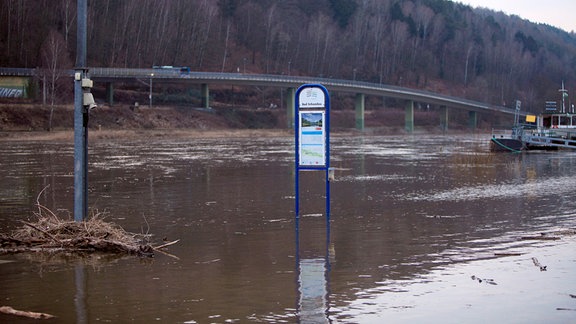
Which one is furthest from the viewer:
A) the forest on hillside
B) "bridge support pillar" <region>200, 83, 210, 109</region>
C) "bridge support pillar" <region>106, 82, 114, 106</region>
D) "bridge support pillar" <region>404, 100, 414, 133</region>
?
"bridge support pillar" <region>404, 100, 414, 133</region>

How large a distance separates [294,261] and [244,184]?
44.9 feet

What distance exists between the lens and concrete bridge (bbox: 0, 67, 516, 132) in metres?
99.7

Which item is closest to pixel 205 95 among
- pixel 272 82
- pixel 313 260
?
pixel 272 82

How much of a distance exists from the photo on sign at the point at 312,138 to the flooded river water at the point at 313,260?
1300 mm

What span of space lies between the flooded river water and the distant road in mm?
77049

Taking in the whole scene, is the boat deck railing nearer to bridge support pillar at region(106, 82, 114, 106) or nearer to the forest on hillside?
the forest on hillside

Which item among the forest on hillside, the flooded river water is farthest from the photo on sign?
the forest on hillside

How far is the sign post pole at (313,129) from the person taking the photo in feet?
51.6

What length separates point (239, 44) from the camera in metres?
150

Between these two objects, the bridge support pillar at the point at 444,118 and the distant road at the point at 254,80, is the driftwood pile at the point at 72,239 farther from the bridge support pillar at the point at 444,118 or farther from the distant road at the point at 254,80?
the bridge support pillar at the point at 444,118

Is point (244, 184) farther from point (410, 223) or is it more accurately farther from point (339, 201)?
point (410, 223)

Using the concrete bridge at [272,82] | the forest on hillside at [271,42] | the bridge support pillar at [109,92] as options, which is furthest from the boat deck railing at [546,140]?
the bridge support pillar at [109,92]

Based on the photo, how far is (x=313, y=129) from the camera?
52.1 ft

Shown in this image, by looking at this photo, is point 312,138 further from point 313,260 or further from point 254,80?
point 254,80
